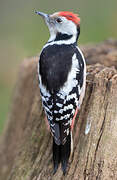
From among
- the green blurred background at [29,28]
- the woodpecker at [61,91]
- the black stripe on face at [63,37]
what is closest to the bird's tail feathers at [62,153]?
the woodpecker at [61,91]

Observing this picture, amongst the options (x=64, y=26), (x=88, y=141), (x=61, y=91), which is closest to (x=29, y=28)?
(x=64, y=26)

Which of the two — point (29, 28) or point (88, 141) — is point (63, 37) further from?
point (29, 28)

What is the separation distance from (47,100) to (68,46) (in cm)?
69

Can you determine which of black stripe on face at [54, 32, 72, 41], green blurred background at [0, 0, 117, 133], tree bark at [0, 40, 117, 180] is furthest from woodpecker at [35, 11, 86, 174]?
green blurred background at [0, 0, 117, 133]

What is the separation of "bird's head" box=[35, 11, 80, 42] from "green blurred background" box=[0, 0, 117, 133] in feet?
15.5

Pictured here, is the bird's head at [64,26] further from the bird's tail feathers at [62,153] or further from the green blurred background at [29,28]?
the green blurred background at [29,28]

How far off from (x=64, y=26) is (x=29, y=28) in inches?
253

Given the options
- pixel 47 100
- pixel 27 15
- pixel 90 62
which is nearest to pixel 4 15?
pixel 27 15

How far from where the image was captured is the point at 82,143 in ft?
12.1

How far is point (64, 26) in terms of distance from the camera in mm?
4090

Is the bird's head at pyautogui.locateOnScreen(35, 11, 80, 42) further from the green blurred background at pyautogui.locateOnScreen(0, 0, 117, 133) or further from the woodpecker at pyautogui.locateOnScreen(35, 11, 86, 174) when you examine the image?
the green blurred background at pyautogui.locateOnScreen(0, 0, 117, 133)

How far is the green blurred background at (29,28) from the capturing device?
30.7 ft

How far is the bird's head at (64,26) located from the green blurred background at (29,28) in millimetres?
4711

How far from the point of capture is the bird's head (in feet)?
13.3
